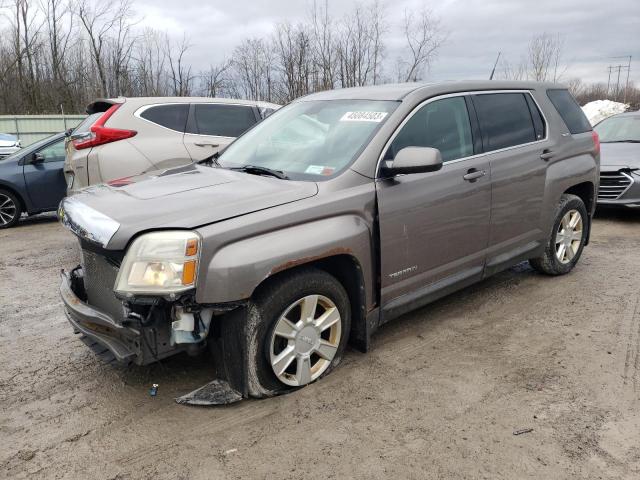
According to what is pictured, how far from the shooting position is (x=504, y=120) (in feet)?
14.3

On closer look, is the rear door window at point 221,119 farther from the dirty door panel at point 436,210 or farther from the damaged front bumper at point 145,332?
the damaged front bumper at point 145,332

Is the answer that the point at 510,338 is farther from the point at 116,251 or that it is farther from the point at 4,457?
the point at 4,457

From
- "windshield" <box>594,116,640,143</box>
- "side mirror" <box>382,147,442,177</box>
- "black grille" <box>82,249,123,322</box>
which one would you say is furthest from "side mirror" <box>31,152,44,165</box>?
"windshield" <box>594,116,640,143</box>

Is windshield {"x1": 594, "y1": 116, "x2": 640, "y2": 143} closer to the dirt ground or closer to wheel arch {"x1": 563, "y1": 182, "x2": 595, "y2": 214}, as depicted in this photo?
wheel arch {"x1": 563, "y1": 182, "x2": 595, "y2": 214}

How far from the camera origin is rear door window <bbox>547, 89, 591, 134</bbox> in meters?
4.99

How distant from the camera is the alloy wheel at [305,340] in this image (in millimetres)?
2986

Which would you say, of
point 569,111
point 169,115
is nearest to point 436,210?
point 569,111

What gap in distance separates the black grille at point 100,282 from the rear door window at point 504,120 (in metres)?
2.88

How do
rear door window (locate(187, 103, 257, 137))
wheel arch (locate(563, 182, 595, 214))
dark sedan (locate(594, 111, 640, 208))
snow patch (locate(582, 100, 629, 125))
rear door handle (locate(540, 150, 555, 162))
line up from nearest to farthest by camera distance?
1. rear door handle (locate(540, 150, 555, 162))
2. wheel arch (locate(563, 182, 595, 214))
3. rear door window (locate(187, 103, 257, 137))
4. dark sedan (locate(594, 111, 640, 208))
5. snow patch (locate(582, 100, 629, 125))

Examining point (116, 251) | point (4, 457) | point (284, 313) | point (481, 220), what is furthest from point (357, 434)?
point (481, 220)

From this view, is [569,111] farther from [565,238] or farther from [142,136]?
[142,136]

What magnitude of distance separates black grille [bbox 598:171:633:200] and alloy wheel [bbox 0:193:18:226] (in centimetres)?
924

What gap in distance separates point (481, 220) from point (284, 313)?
1.89 metres

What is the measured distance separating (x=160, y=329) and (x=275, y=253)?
720 mm
